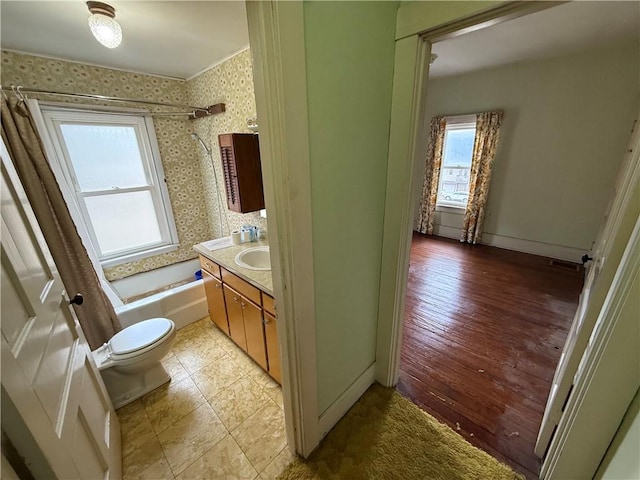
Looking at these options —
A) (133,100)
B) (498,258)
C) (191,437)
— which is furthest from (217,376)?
(498,258)

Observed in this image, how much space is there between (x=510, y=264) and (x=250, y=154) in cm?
355

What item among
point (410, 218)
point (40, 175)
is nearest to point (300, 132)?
point (410, 218)

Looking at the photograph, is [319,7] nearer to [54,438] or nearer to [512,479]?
[54,438]

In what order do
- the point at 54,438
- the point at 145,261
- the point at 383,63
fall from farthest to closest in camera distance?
1. the point at 145,261
2. the point at 383,63
3. the point at 54,438

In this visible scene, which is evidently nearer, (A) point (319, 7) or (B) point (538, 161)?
(A) point (319, 7)

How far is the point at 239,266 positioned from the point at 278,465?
1.11m

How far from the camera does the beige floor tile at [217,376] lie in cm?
175

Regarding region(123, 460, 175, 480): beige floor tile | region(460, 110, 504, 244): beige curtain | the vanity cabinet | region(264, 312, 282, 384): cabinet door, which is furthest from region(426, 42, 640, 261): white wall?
region(123, 460, 175, 480): beige floor tile

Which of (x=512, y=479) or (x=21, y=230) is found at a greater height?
(x=21, y=230)

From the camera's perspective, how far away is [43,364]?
29.9 inches

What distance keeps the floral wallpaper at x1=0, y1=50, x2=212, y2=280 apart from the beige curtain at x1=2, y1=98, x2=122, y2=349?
51cm

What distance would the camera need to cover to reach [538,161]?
3484mm

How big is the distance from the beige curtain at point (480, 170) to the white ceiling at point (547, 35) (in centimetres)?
71

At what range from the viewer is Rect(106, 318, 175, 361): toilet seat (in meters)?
1.55
